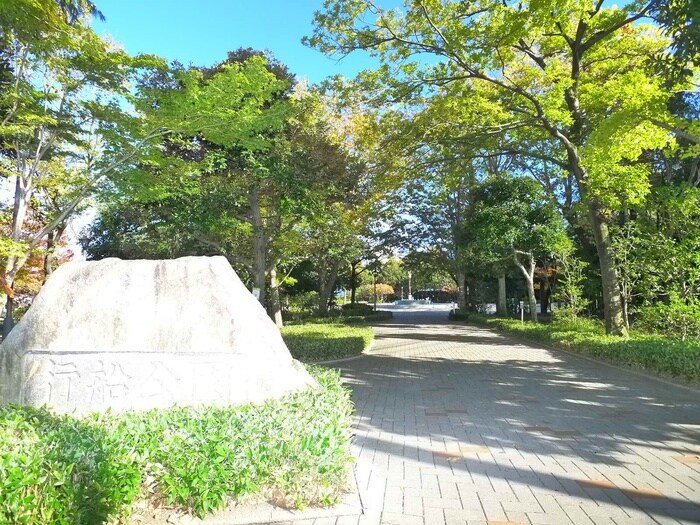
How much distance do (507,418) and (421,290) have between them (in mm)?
80828

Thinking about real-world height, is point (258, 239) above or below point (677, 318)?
above

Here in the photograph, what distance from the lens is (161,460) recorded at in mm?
3334

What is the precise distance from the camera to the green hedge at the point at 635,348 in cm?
895

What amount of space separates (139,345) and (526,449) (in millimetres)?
3934

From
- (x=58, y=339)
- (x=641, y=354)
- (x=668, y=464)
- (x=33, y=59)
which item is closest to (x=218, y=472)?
(x=58, y=339)

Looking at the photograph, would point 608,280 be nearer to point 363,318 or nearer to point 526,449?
point 526,449

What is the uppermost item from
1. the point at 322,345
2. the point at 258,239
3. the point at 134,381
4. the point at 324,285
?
the point at 258,239

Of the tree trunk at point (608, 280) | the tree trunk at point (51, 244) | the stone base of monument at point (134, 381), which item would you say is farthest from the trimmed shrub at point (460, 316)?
the stone base of monument at point (134, 381)

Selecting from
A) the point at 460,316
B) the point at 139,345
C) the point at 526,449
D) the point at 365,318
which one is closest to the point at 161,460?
the point at 139,345

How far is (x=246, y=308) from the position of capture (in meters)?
5.18

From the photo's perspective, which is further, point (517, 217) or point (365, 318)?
point (365, 318)

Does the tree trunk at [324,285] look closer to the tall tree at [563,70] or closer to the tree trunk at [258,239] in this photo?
the tree trunk at [258,239]

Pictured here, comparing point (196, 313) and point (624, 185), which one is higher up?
point (624, 185)

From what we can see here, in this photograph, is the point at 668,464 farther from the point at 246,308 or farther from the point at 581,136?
the point at 581,136
